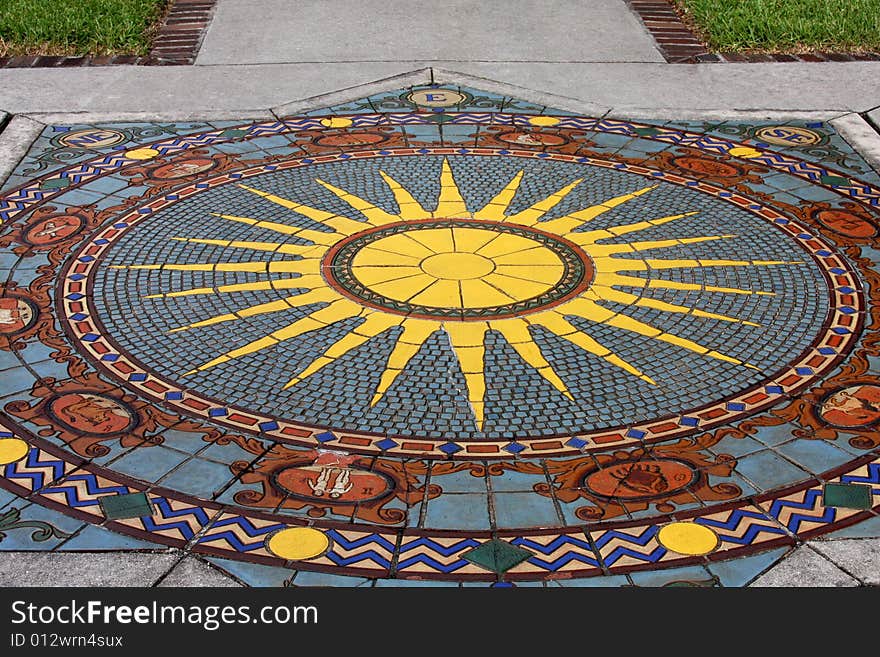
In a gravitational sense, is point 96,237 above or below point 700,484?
above

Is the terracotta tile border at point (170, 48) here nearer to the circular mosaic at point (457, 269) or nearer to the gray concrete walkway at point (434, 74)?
the gray concrete walkway at point (434, 74)

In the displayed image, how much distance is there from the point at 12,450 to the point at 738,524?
2.54 meters

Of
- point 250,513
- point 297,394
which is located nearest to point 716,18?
point 297,394

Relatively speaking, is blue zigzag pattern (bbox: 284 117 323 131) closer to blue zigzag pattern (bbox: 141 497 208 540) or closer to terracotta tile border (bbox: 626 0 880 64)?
terracotta tile border (bbox: 626 0 880 64)

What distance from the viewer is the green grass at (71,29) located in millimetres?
9109

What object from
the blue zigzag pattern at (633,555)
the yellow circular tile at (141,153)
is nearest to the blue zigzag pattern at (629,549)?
the blue zigzag pattern at (633,555)

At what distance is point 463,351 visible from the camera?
4930mm

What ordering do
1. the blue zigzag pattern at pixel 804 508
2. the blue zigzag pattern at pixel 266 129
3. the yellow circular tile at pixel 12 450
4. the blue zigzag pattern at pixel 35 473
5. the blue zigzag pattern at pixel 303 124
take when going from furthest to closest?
the blue zigzag pattern at pixel 303 124, the blue zigzag pattern at pixel 266 129, the yellow circular tile at pixel 12 450, the blue zigzag pattern at pixel 35 473, the blue zigzag pattern at pixel 804 508

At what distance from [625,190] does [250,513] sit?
3.40 m

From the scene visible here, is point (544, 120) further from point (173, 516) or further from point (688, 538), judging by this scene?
point (173, 516)

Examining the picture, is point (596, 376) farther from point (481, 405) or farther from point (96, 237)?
point (96, 237)

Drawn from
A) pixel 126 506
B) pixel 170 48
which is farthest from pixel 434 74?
pixel 126 506

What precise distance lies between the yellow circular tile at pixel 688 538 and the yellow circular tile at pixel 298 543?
3.51 ft

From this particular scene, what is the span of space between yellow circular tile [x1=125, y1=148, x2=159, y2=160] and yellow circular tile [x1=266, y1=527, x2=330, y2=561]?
12.5ft
